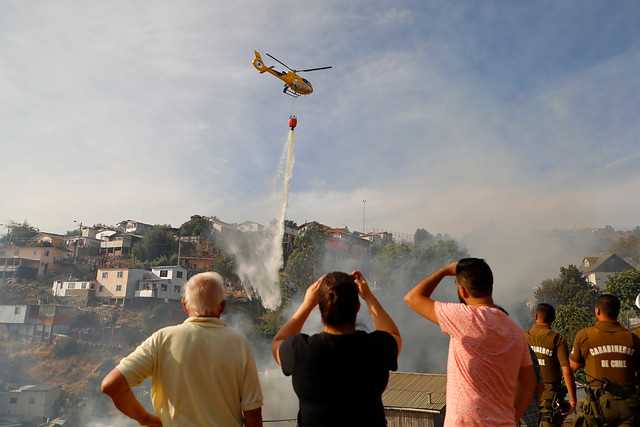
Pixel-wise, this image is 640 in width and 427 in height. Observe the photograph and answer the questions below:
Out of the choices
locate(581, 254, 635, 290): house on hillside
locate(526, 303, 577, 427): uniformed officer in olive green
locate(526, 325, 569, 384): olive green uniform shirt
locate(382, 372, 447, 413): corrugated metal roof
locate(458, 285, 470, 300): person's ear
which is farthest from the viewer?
locate(581, 254, 635, 290): house on hillside

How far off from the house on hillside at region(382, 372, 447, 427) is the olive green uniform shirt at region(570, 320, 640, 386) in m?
18.2

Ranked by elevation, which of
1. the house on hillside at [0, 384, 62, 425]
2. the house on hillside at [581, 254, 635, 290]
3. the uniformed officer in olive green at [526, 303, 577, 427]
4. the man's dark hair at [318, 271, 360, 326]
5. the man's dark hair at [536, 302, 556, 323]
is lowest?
the house on hillside at [0, 384, 62, 425]

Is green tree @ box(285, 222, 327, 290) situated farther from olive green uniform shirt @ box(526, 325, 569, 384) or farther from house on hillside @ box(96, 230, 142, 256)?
olive green uniform shirt @ box(526, 325, 569, 384)

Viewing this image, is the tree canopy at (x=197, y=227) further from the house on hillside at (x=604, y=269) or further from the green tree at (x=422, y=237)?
the house on hillside at (x=604, y=269)

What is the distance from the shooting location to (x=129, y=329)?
6200 centimetres

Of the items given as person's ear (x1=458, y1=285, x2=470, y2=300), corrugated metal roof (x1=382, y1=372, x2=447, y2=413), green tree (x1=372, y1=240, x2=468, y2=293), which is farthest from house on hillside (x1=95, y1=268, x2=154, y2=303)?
person's ear (x1=458, y1=285, x2=470, y2=300)

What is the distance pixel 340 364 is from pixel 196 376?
3.78ft

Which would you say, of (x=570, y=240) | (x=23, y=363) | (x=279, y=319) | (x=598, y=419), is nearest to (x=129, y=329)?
(x=23, y=363)

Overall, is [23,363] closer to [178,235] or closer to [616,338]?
[178,235]

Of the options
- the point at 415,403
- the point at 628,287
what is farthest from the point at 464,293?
the point at 628,287

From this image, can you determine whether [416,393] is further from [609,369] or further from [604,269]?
[604,269]

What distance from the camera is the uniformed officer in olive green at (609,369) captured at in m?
5.36

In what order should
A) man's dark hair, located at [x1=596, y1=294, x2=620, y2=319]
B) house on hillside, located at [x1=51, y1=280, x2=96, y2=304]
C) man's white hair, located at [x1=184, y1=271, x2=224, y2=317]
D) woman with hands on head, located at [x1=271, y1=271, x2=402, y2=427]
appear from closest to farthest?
woman with hands on head, located at [x1=271, y1=271, x2=402, y2=427], man's white hair, located at [x1=184, y1=271, x2=224, y2=317], man's dark hair, located at [x1=596, y1=294, x2=620, y2=319], house on hillside, located at [x1=51, y1=280, x2=96, y2=304]

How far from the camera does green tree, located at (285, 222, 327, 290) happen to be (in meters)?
72.8
